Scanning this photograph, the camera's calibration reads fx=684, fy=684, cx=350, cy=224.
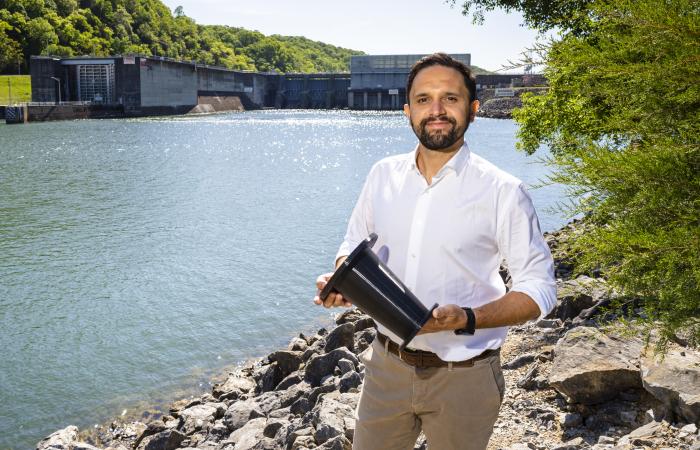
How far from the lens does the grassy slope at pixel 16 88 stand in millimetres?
106062

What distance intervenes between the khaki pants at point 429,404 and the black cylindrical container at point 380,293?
21 centimetres

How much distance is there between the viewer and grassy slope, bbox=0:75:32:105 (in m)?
106

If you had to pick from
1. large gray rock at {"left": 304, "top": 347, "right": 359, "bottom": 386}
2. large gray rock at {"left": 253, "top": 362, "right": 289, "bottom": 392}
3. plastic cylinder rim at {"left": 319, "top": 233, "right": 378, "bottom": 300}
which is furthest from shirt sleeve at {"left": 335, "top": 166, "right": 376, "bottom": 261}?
large gray rock at {"left": 253, "top": 362, "right": 289, "bottom": 392}

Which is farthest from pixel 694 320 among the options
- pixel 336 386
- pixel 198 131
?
pixel 198 131

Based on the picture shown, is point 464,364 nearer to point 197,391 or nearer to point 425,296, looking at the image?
point 425,296

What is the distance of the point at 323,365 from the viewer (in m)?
8.50

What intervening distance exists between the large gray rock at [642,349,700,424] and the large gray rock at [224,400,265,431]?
437 cm

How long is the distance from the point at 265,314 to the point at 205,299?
1.68 metres

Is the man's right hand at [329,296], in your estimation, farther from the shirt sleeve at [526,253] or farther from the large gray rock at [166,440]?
the large gray rock at [166,440]

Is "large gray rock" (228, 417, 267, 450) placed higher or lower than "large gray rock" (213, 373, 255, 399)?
higher

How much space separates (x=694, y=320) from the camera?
12.1 feet

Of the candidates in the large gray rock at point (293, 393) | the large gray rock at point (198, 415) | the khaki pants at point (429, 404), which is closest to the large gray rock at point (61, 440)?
the large gray rock at point (198, 415)

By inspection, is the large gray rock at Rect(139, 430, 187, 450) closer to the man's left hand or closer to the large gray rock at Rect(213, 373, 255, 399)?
the large gray rock at Rect(213, 373, 255, 399)

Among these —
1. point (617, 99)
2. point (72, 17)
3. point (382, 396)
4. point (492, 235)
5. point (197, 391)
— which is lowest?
point (197, 391)
